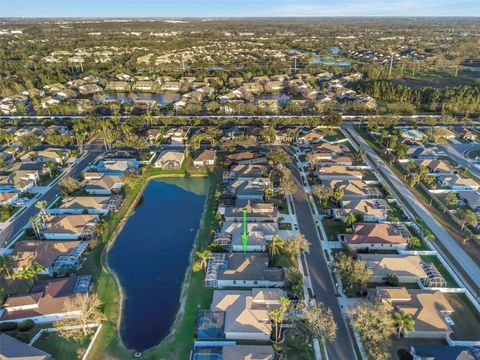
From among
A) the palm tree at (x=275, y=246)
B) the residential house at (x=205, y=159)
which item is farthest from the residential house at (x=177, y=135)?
→ the palm tree at (x=275, y=246)

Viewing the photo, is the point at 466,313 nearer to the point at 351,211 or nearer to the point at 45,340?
the point at 351,211

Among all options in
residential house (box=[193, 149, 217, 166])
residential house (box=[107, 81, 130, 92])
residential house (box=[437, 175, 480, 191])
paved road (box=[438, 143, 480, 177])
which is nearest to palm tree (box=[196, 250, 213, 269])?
residential house (box=[193, 149, 217, 166])

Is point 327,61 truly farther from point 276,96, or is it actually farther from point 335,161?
point 335,161

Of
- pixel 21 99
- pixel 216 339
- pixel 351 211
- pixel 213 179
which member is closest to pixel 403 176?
pixel 351 211

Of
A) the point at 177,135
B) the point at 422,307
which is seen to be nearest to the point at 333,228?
the point at 422,307

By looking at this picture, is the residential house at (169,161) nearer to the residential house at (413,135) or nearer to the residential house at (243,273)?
the residential house at (243,273)
